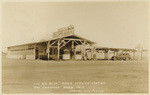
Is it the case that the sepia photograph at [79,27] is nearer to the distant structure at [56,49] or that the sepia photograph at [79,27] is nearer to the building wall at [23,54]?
the distant structure at [56,49]

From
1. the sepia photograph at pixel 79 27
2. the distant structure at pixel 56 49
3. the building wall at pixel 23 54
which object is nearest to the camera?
the sepia photograph at pixel 79 27

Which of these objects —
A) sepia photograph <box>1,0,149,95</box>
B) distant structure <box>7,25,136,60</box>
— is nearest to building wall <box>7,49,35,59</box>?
distant structure <box>7,25,136,60</box>

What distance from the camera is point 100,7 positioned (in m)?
8.18

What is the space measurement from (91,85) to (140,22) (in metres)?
4.34

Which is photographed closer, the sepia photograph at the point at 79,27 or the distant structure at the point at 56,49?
the sepia photograph at the point at 79,27

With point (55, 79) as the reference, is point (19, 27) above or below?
above

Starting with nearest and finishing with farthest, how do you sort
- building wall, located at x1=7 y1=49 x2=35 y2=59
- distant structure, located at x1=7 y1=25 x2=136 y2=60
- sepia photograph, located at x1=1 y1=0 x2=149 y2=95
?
sepia photograph, located at x1=1 y1=0 x2=149 y2=95 → distant structure, located at x1=7 y1=25 x2=136 y2=60 → building wall, located at x1=7 y1=49 x2=35 y2=59

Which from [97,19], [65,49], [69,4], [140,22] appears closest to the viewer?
[69,4]

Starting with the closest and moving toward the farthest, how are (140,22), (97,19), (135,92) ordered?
(135,92) → (140,22) → (97,19)

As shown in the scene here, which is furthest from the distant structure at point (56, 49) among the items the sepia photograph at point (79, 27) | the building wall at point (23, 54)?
the sepia photograph at point (79, 27)

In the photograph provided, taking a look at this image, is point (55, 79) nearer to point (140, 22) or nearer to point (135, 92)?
point (135, 92)

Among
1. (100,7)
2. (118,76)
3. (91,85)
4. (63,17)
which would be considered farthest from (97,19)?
(91,85)

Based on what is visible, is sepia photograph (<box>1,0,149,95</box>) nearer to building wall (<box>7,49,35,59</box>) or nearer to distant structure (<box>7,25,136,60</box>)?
distant structure (<box>7,25,136,60</box>)

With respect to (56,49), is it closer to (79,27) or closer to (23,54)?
(23,54)
